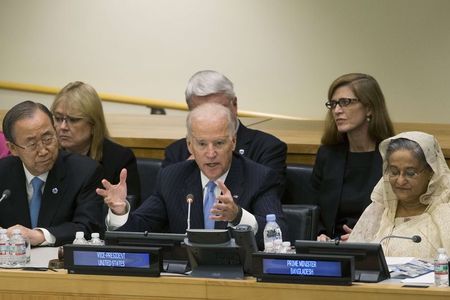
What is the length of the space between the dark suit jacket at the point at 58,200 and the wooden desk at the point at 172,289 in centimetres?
91

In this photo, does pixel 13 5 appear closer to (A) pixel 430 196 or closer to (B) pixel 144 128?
(B) pixel 144 128

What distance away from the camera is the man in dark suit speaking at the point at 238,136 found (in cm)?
499

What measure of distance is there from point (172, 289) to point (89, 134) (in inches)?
73.5

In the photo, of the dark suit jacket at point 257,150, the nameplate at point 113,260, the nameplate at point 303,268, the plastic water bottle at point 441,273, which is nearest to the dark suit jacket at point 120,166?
the dark suit jacket at point 257,150

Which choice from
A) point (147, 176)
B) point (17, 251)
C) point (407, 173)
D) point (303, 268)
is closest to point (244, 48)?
point (147, 176)

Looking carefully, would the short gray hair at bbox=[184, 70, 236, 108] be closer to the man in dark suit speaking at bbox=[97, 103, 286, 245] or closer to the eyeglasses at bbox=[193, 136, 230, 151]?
the man in dark suit speaking at bbox=[97, 103, 286, 245]

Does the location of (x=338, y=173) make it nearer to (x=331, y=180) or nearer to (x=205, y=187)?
(x=331, y=180)

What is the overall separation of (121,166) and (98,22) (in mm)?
3424

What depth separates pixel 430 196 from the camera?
13.6ft

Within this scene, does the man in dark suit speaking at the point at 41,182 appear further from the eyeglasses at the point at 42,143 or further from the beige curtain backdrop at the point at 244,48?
the beige curtain backdrop at the point at 244,48

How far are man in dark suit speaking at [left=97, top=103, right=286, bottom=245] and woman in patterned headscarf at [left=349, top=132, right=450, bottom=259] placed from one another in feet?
1.48

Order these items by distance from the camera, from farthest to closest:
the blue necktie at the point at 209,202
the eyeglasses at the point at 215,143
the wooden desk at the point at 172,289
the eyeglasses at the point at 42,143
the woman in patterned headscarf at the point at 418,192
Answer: the eyeglasses at the point at 42,143 < the blue necktie at the point at 209,202 < the eyeglasses at the point at 215,143 < the woman in patterned headscarf at the point at 418,192 < the wooden desk at the point at 172,289

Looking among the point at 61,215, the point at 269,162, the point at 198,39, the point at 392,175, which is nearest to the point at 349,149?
the point at 269,162

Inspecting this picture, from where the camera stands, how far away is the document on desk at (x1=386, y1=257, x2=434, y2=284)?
11.6ft
